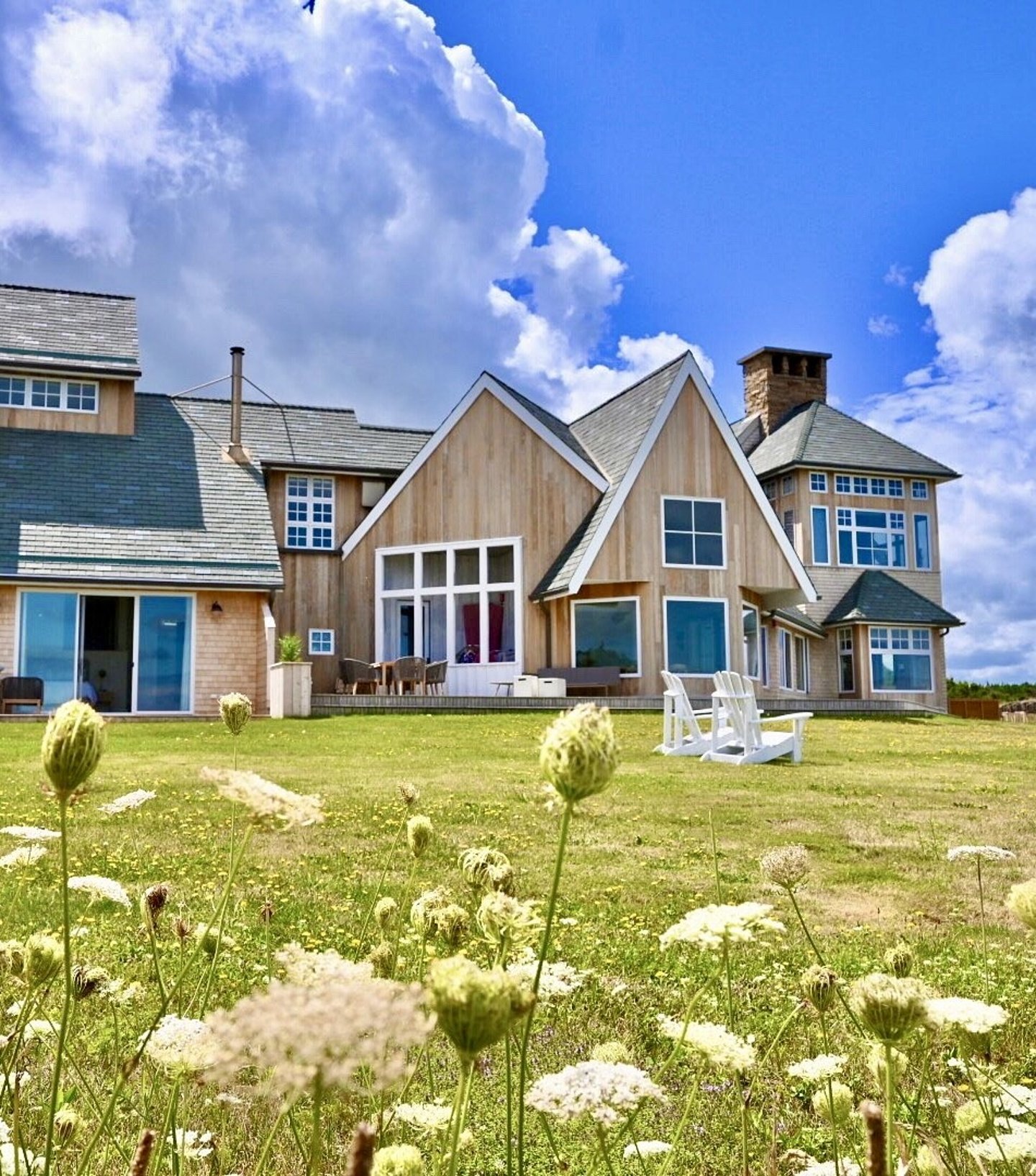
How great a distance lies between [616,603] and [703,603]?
2.10m

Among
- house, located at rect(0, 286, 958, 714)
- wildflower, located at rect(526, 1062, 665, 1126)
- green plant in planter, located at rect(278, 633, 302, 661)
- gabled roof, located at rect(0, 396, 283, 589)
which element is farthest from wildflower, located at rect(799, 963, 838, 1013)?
gabled roof, located at rect(0, 396, 283, 589)

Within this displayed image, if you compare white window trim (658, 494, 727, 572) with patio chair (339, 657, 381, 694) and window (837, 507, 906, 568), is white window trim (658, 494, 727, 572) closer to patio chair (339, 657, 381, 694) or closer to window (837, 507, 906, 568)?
patio chair (339, 657, 381, 694)

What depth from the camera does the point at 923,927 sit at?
18.8 feet

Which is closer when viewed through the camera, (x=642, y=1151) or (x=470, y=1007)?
(x=470, y=1007)

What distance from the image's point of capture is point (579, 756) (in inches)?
46.9

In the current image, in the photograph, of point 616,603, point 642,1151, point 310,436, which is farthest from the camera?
point 310,436

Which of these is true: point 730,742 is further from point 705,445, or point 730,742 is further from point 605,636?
point 705,445

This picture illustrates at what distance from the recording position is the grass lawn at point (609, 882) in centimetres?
329

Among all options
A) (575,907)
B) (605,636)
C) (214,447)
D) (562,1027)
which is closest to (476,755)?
(575,907)

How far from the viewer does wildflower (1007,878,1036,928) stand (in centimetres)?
171

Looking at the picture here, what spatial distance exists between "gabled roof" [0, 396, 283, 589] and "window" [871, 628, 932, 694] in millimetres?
20012

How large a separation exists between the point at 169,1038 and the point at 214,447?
88.5 ft

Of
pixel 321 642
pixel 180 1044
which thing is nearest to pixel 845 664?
→ pixel 321 642

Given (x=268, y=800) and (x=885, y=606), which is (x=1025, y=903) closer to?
(x=268, y=800)
